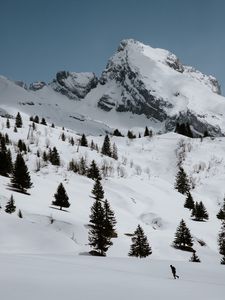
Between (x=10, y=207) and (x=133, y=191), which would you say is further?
(x=133, y=191)

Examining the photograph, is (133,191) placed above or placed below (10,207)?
above

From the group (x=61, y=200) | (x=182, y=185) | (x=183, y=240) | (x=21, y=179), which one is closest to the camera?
(x=183, y=240)

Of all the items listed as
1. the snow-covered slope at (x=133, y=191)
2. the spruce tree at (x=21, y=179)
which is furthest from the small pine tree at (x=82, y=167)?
the spruce tree at (x=21, y=179)

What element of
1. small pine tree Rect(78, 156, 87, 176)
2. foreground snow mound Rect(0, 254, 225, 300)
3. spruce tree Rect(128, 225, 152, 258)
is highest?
small pine tree Rect(78, 156, 87, 176)

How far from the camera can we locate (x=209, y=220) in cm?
9062

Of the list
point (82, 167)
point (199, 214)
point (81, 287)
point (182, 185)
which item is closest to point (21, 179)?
point (199, 214)

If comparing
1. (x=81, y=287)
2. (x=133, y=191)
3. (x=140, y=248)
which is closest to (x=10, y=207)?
(x=140, y=248)

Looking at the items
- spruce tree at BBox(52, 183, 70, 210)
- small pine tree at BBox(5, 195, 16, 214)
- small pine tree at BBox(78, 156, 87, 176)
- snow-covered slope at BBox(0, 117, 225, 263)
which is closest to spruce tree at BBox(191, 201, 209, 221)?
snow-covered slope at BBox(0, 117, 225, 263)

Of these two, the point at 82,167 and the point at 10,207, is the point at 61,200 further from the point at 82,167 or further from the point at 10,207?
the point at 82,167

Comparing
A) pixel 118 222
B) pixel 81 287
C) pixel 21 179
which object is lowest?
pixel 118 222

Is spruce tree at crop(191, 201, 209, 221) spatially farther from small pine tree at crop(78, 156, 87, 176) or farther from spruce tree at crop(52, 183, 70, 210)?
small pine tree at crop(78, 156, 87, 176)

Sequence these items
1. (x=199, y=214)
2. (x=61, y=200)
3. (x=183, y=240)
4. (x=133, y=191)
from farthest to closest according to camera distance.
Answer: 1. (x=133, y=191)
2. (x=199, y=214)
3. (x=61, y=200)
4. (x=183, y=240)

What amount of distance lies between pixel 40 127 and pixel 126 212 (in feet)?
352

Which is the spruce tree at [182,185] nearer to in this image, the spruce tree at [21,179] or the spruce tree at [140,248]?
the spruce tree at [21,179]
